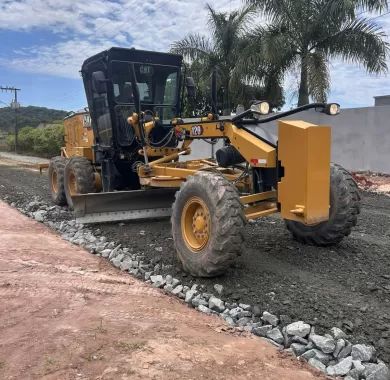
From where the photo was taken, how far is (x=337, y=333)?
4.11 metres

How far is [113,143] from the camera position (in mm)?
8977

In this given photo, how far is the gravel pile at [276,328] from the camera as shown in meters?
3.70

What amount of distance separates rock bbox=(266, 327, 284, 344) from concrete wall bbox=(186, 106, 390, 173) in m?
10.7

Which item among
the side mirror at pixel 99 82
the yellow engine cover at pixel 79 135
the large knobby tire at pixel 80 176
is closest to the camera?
the side mirror at pixel 99 82

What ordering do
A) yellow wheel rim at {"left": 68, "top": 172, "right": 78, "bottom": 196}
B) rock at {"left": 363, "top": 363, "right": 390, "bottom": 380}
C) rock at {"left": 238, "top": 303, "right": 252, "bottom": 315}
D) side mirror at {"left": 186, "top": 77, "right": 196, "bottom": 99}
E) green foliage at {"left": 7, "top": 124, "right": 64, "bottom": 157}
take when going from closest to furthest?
1. rock at {"left": 363, "top": 363, "right": 390, "bottom": 380}
2. rock at {"left": 238, "top": 303, "right": 252, "bottom": 315}
3. side mirror at {"left": 186, "top": 77, "right": 196, "bottom": 99}
4. yellow wheel rim at {"left": 68, "top": 172, "right": 78, "bottom": 196}
5. green foliage at {"left": 7, "top": 124, "right": 64, "bottom": 157}

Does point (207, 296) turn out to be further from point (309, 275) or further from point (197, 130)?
point (197, 130)

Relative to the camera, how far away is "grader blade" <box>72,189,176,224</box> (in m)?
8.09

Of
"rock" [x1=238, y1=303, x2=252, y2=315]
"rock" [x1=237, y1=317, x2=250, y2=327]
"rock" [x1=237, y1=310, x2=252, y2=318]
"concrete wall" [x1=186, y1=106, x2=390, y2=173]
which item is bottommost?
"rock" [x1=237, y1=317, x2=250, y2=327]

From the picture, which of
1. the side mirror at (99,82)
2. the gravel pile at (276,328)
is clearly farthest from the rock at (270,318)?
the side mirror at (99,82)

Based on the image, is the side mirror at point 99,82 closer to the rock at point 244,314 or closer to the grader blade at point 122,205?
the grader blade at point 122,205

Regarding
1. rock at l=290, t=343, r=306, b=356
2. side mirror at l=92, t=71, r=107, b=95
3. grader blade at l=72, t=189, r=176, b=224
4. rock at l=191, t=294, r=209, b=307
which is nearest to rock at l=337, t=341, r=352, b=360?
rock at l=290, t=343, r=306, b=356

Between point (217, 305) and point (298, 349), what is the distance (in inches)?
42.4

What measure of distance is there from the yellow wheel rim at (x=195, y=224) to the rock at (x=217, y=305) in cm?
76

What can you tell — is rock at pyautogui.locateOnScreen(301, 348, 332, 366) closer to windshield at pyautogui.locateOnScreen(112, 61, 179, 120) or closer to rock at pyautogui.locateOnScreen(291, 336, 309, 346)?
rock at pyautogui.locateOnScreen(291, 336, 309, 346)
